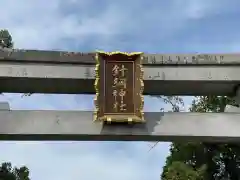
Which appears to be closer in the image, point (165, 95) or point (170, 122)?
point (170, 122)

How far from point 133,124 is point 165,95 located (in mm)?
1280

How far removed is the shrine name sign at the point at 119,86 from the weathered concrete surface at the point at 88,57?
31cm

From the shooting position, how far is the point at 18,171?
46.0ft

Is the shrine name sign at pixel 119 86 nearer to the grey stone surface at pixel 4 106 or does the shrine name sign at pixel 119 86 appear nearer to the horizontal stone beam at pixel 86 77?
the horizontal stone beam at pixel 86 77

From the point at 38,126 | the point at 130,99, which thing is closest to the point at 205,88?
the point at 130,99

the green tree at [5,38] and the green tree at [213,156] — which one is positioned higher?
the green tree at [5,38]

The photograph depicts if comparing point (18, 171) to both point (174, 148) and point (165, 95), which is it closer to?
point (174, 148)

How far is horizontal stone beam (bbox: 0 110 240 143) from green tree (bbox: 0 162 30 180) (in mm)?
6101

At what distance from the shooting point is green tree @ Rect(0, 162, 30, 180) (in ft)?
42.3

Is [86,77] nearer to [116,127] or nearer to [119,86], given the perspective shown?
[119,86]

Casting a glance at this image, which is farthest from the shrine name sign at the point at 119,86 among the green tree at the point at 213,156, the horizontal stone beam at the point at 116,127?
the green tree at the point at 213,156

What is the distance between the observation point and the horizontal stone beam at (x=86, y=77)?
23.7 ft

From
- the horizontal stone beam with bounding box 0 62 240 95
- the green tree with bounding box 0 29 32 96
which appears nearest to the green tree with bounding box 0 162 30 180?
the green tree with bounding box 0 29 32 96

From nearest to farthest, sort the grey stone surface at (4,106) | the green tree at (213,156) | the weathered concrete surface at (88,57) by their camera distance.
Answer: the grey stone surface at (4,106) < the weathered concrete surface at (88,57) < the green tree at (213,156)
